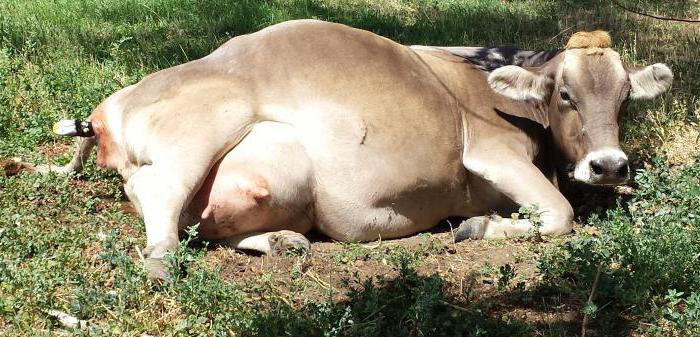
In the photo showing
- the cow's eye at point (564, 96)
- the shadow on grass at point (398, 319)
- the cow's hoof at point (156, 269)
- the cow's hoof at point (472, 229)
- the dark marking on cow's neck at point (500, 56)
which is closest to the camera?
the shadow on grass at point (398, 319)

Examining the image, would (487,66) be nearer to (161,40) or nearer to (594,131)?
(594,131)

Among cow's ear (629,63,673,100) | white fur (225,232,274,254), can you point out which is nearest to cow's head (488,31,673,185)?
cow's ear (629,63,673,100)

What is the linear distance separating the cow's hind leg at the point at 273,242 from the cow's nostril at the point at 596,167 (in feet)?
6.68

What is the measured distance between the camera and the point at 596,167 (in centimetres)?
677

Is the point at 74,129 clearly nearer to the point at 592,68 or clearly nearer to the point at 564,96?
the point at 564,96

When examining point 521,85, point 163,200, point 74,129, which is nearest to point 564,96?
point 521,85

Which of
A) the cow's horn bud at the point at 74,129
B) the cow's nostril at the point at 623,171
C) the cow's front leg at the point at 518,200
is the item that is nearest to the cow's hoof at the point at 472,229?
the cow's front leg at the point at 518,200

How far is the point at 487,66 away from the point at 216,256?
277 cm

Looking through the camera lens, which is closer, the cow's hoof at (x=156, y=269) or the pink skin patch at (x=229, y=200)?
the cow's hoof at (x=156, y=269)

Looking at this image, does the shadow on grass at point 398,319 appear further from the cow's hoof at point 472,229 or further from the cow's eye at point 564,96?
the cow's eye at point 564,96

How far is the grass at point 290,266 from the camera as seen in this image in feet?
16.2

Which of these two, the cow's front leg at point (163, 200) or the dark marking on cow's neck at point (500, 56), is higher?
the dark marking on cow's neck at point (500, 56)

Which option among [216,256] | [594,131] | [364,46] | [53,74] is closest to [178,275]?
[216,256]

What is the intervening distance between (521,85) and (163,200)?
2811 mm
